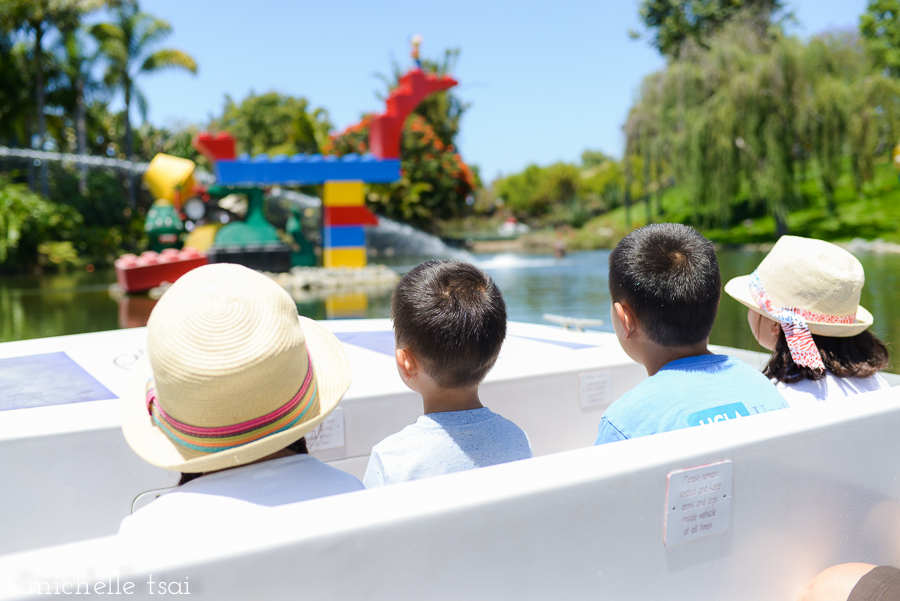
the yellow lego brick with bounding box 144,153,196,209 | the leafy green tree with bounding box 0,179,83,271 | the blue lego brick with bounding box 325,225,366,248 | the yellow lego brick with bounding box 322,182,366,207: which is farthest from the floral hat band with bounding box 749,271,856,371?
the leafy green tree with bounding box 0,179,83,271

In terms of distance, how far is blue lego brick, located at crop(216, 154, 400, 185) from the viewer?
1076 cm

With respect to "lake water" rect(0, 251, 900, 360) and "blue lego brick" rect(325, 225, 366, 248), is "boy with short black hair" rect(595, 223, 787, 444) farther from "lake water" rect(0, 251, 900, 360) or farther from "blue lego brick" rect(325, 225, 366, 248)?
"blue lego brick" rect(325, 225, 366, 248)

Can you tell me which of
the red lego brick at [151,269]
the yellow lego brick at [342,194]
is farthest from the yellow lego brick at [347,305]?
the red lego brick at [151,269]

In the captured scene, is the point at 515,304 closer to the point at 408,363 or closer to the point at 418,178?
the point at 408,363

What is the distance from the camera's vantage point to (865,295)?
8.33 meters

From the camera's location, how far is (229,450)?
2.87ft

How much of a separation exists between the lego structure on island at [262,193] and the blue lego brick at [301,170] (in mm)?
16

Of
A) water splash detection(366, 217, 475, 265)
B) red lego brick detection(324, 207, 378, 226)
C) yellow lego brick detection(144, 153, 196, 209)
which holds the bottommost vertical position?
water splash detection(366, 217, 475, 265)

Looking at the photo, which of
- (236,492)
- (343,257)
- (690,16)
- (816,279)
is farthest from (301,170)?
(690,16)

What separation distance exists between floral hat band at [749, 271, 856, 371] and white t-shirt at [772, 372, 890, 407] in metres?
0.05

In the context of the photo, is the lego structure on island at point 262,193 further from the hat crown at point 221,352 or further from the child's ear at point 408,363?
the hat crown at point 221,352

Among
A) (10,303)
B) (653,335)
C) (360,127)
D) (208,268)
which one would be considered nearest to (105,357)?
(208,268)

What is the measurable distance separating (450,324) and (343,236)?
1091 cm

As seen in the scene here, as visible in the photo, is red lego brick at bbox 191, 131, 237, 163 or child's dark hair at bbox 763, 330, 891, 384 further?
Result: red lego brick at bbox 191, 131, 237, 163
